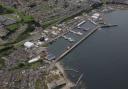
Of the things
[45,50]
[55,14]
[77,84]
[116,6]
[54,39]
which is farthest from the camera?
[116,6]

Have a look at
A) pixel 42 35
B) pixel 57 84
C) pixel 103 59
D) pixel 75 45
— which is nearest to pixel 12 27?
pixel 42 35

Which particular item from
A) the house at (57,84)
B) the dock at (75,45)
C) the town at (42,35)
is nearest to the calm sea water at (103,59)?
the dock at (75,45)

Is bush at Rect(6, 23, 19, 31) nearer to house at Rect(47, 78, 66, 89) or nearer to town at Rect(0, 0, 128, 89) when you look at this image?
town at Rect(0, 0, 128, 89)

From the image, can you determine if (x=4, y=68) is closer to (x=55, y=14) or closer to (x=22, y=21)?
(x=22, y=21)


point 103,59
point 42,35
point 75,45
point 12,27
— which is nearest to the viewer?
point 103,59

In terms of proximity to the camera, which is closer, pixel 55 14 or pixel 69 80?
pixel 69 80

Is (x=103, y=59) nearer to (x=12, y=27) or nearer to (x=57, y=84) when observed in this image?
(x=57, y=84)

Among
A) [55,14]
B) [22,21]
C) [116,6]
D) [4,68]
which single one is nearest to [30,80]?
[4,68]

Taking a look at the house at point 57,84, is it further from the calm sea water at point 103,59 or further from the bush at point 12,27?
the bush at point 12,27
